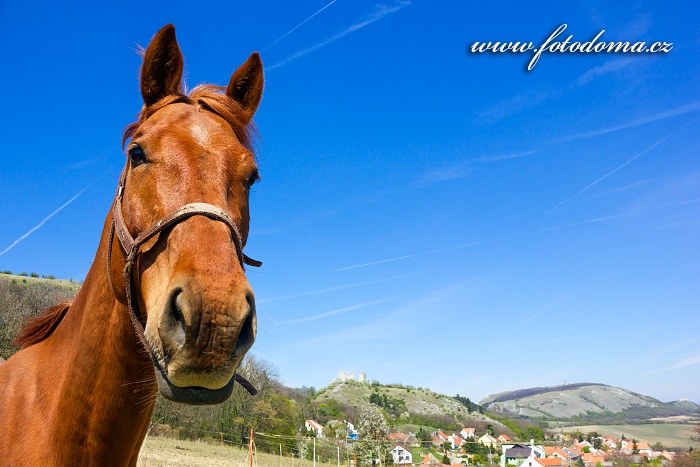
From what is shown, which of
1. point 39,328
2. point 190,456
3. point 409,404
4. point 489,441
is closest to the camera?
point 39,328

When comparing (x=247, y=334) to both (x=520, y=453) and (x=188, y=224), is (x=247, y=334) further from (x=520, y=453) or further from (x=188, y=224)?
(x=520, y=453)

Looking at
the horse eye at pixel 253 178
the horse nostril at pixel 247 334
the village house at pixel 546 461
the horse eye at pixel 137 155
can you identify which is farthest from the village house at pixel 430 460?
the horse nostril at pixel 247 334

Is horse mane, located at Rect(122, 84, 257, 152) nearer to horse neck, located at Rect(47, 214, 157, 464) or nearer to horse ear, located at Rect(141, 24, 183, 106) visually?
horse ear, located at Rect(141, 24, 183, 106)

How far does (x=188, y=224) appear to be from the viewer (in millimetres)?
2277

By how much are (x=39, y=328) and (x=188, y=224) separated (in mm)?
2095

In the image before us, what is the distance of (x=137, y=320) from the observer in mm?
2418

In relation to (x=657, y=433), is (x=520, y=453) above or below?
above

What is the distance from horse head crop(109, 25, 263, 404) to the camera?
6.28 feet

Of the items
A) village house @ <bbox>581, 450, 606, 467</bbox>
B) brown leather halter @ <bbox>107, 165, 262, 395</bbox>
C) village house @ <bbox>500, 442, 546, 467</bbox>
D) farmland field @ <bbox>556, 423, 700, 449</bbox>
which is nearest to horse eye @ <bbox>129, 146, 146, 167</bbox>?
brown leather halter @ <bbox>107, 165, 262, 395</bbox>

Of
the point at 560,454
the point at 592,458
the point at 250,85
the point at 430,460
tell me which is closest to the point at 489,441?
the point at 560,454

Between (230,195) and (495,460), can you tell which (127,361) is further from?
(495,460)

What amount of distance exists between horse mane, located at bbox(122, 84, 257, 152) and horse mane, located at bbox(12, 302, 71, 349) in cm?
140

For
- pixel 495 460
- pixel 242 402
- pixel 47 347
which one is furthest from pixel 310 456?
pixel 47 347

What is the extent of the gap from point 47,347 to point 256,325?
216cm
